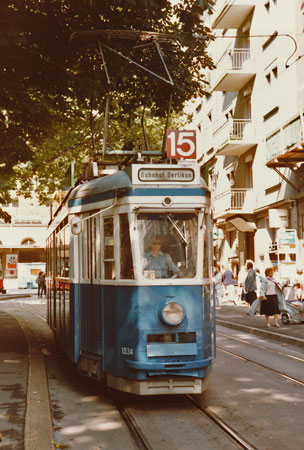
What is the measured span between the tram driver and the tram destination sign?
2.23ft

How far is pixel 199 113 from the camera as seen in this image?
140 ft

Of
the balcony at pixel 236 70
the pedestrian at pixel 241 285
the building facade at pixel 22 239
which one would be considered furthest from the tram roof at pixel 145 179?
the building facade at pixel 22 239

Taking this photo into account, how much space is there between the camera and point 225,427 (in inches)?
259

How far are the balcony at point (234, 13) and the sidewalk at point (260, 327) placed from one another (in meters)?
14.9

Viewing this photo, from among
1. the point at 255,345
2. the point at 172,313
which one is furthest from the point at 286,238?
the point at 172,313

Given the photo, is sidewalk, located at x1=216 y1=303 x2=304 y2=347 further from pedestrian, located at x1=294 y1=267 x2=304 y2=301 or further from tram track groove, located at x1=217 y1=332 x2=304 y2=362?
pedestrian, located at x1=294 y1=267 x2=304 y2=301

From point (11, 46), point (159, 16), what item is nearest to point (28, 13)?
point (11, 46)

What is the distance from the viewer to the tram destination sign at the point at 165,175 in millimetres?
7730

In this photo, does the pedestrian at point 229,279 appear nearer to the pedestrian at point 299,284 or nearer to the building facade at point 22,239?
the pedestrian at point 299,284

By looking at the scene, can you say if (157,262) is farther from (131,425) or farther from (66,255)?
(66,255)

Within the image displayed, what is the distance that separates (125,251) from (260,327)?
400 inches

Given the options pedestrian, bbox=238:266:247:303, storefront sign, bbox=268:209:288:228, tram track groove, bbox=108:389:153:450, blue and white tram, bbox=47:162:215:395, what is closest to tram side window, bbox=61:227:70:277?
blue and white tram, bbox=47:162:215:395

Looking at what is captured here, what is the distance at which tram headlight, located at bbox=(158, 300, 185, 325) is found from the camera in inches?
292

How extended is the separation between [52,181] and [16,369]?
18.2m
